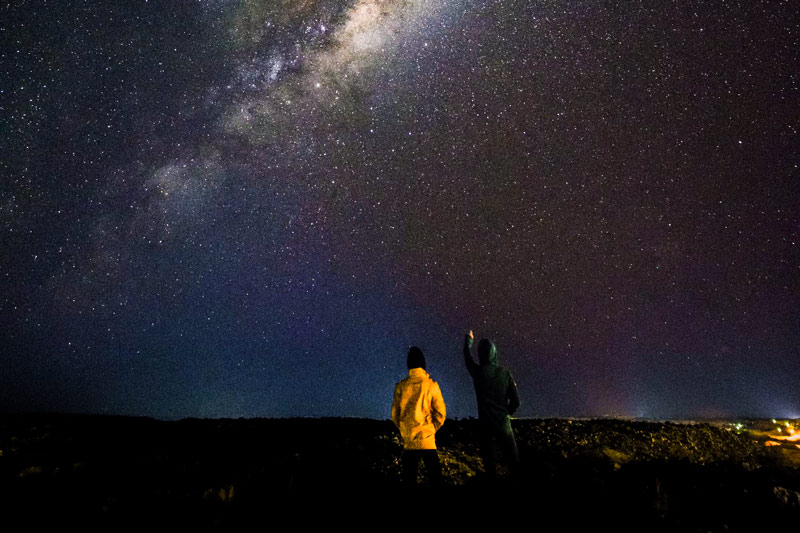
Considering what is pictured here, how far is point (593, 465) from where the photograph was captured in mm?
8625

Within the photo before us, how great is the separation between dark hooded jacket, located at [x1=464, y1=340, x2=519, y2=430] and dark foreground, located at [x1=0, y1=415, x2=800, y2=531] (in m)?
0.93

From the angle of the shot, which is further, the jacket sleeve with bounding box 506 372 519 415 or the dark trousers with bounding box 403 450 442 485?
the jacket sleeve with bounding box 506 372 519 415

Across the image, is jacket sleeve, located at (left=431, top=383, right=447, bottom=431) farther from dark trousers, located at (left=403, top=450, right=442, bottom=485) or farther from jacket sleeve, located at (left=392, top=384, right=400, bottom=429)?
jacket sleeve, located at (left=392, top=384, right=400, bottom=429)

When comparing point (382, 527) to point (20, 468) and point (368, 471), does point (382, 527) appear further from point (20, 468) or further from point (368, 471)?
point (20, 468)

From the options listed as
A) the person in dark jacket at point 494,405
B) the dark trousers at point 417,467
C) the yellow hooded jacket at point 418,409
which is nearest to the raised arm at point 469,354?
the person in dark jacket at point 494,405

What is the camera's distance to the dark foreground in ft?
15.9

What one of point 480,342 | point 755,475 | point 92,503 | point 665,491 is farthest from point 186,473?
point 755,475

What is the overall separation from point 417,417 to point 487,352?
1.40 metres

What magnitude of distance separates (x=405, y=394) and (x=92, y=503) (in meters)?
4.34

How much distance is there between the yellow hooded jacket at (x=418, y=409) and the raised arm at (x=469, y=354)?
78cm

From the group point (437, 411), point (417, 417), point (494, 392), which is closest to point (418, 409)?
point (417, 417)

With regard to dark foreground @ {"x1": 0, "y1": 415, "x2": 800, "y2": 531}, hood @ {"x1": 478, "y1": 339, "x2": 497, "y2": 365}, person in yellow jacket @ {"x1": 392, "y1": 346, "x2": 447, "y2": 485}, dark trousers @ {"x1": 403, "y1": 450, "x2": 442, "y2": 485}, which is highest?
hood @ {"x1": 478, "y1": 339, "x2": 497, "y2": 365}

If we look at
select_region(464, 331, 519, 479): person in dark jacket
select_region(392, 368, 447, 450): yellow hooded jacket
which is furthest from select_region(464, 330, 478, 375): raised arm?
select_region(392, 368, 447, 450): yellow hooded jacket

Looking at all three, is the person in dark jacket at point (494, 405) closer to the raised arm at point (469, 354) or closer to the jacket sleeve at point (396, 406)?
the raised arm at point (469, 354)
